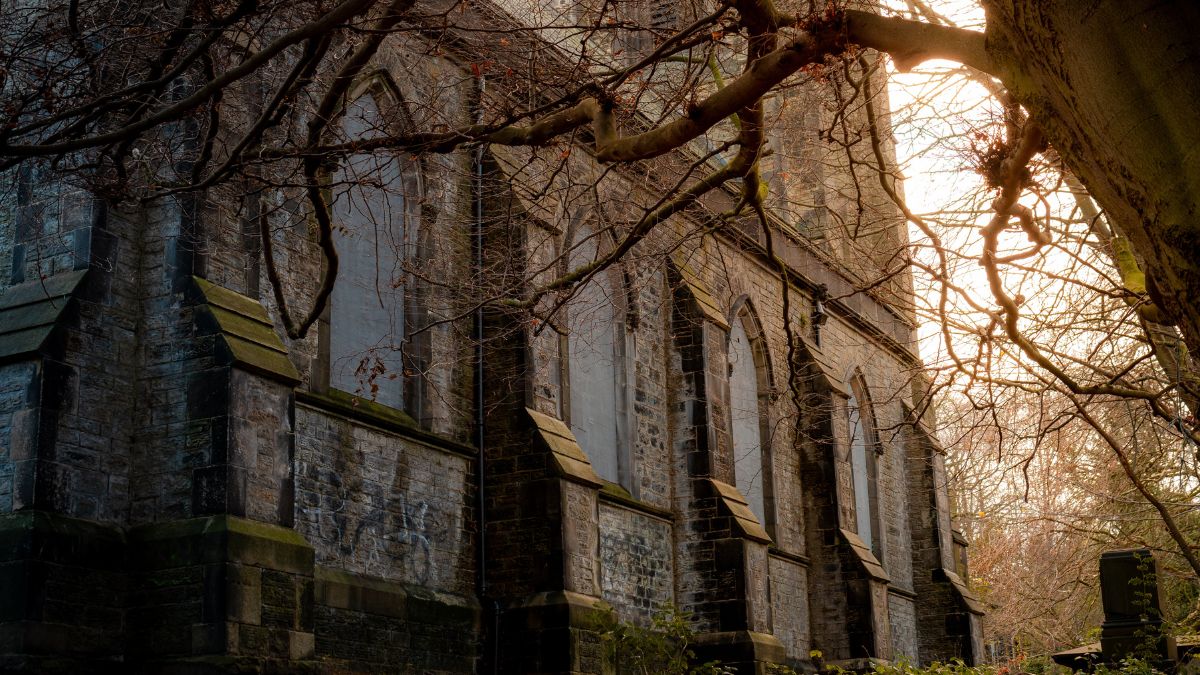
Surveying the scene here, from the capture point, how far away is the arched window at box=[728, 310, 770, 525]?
22.2 meters

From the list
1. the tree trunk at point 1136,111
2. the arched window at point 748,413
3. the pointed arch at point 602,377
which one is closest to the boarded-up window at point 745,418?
the arched window at point 748,413

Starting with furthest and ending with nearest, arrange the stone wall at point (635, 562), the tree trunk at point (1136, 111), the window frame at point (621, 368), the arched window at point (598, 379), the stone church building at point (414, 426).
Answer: the window frame at point (621, 368)
the arched window at point (598, 379)
the stone wall at point (635, 562)
the stone church building at point (414, 426)
the tree trunk at point (1136, 111)

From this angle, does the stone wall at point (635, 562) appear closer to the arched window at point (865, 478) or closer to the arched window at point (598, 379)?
the arched window at point (598, 379)

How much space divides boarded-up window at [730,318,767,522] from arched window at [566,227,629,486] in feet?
12.9

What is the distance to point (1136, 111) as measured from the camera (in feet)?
13.0

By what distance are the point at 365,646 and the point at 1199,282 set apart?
9.97 meters

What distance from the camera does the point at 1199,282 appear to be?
4.01 metres

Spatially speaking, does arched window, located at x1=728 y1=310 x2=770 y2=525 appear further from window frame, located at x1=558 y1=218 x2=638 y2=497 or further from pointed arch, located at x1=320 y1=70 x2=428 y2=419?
pointed arch, located at x1=320 y1=70 x2=428 y2=419

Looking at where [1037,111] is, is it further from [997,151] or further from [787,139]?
[787,139]

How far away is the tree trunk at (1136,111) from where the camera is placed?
12.5ft

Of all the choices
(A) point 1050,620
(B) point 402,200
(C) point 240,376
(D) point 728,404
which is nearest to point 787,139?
(B) point 402,200

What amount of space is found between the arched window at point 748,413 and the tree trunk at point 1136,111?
17314 millimetres

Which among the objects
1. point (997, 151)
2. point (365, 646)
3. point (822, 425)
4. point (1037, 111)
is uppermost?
point (822, 425)

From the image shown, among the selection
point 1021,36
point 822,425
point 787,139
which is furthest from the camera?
point 822,425
